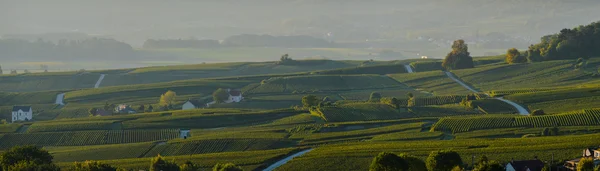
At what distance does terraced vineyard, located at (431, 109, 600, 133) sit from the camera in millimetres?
79375

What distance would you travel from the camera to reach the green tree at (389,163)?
5338 cm

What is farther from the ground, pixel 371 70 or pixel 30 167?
pixel 371 70

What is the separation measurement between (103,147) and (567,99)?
155 feet

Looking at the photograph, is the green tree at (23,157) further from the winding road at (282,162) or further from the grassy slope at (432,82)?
the grassy slope at (432,82)

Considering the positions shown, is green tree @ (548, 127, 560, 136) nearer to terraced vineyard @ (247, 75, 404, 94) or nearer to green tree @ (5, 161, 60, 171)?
green tree @ (5, 161, 60, 171)

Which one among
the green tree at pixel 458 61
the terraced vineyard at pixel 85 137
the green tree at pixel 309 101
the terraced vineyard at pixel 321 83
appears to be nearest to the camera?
the terraced vineyard at pixel 85 137

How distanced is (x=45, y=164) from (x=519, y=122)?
42798mm

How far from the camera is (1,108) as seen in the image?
114562 millimetres

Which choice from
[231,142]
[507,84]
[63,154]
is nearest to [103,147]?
[63,154]

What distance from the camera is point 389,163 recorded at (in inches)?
2104

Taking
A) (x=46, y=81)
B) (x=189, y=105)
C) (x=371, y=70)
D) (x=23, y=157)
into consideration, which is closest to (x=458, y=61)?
(x=371, y=70)

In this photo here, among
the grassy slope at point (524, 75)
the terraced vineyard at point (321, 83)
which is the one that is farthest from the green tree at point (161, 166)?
the grassy slope at point (524, 75)

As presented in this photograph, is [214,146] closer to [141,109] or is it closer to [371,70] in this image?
[141,109]

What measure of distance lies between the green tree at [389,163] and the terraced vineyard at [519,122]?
2686 cm
